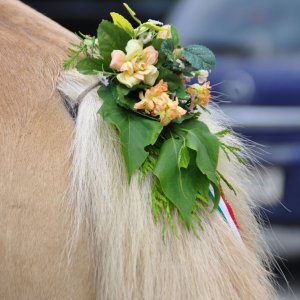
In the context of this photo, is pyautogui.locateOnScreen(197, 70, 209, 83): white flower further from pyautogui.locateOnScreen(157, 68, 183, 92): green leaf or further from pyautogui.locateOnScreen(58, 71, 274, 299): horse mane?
pyautogui.locateOnScreen(58, 71, 274, 299): horse mane

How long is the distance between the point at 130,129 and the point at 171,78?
139 millimetres

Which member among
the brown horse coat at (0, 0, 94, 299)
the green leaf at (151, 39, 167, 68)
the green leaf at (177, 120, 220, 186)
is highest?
the green leaf at (151, 39, 167, 68)

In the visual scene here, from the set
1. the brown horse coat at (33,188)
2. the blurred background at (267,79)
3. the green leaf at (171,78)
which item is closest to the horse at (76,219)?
the brown horse coat at (33,188)

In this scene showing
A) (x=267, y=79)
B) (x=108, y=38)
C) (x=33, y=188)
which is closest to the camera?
(x=33, y=188)

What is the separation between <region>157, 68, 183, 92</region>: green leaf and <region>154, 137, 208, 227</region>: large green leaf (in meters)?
0.11

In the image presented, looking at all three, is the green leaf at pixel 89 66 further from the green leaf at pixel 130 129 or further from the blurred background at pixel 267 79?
the blurred background at pixel 267 79

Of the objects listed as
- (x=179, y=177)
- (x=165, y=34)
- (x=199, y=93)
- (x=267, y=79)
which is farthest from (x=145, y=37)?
(x=267, y=79)

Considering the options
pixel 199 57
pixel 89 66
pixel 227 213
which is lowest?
pixel 227 213

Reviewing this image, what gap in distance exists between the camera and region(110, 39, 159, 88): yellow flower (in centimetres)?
133

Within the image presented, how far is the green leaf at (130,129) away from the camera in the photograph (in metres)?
→ 1.27

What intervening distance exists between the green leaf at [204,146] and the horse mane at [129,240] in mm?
80

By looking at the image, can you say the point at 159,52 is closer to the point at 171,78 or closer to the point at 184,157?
the point at 171,78

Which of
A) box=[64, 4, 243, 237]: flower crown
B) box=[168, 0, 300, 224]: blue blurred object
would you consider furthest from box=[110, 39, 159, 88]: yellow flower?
box=[168, 0, 300, 224]: blue blurred object

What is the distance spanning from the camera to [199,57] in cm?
138
